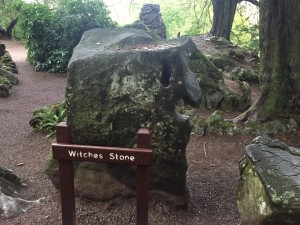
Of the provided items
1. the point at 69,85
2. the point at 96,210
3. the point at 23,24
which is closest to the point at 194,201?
the point at 96,210

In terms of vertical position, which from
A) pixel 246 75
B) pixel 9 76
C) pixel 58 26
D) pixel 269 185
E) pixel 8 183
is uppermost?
pixel 58 26

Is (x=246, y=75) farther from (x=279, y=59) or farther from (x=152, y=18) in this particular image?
(x=152, y=18)

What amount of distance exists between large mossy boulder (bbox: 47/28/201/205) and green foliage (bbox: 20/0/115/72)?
10.1 metres

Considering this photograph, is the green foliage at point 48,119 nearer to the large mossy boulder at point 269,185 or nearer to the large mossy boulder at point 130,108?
the large mossy boulder at point 130,108

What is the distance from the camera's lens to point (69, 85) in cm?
397

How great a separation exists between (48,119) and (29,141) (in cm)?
74

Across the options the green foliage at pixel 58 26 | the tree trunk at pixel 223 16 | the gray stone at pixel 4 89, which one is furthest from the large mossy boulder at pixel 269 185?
the tree trunk at pixel 223 16

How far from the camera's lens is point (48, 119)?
7.59 m

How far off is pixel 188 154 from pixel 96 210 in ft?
8.22

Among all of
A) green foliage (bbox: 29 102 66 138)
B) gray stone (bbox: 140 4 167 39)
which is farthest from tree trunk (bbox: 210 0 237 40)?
green foliage (bbox: 29 102 66 138)

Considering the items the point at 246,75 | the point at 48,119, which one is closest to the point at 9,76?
the point at 48,119

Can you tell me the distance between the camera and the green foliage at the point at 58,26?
1372cm

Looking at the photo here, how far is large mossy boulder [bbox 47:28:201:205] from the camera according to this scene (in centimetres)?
384

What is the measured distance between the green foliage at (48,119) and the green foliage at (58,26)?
6.26 m
